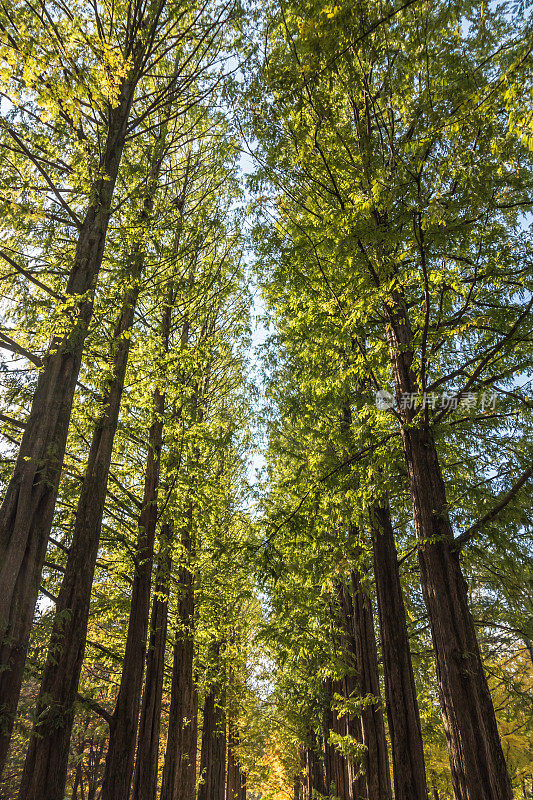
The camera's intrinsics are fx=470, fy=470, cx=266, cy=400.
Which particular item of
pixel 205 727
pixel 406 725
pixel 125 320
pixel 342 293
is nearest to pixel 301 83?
pixel 342 293

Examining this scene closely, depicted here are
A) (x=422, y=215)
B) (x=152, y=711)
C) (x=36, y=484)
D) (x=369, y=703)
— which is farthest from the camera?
(x=152, y=711)

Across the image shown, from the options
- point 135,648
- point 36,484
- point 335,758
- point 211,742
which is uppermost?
point 36,484

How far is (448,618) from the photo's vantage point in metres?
4.39

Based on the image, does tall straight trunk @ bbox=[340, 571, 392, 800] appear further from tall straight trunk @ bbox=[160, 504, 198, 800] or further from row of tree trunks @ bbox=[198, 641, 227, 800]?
row of tree trunks @ bbox=[198, 641, 227, 800]

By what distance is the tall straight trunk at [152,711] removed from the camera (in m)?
7.23

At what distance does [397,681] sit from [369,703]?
4.66ft

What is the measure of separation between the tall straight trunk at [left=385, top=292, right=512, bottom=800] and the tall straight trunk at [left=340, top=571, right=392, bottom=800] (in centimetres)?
298

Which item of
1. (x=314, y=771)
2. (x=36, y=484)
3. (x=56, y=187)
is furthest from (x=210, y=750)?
(x=56, y=187)

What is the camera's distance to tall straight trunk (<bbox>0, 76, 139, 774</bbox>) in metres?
3.17

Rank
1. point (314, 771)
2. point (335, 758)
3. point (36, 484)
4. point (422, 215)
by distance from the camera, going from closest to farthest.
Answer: point (36, 484) < point (422, 215) < point (335, 758) < point (314, 771)

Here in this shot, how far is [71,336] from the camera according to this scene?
4207 mm

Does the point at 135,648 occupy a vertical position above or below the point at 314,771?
above

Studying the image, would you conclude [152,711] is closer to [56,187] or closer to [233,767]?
[56,187]

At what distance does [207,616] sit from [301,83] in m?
11.0
